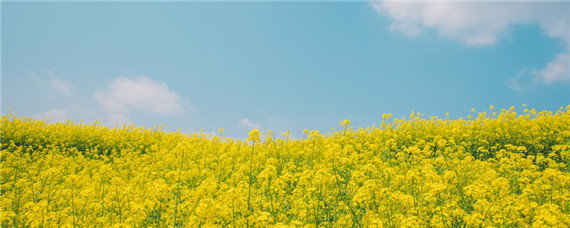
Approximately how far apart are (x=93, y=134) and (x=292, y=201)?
13.4 meters

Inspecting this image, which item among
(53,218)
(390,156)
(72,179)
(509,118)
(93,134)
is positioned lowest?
(53,218)

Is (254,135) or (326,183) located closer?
(254,135)

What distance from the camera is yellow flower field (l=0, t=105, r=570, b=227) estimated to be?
401cm

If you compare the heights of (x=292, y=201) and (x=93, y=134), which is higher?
(x=93, y=134)

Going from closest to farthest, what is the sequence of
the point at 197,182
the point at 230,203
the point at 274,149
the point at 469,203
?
the point at 230,203, the point at 469,203, the point at 197,182, the point at 274,149

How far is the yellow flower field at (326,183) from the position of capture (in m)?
4.01

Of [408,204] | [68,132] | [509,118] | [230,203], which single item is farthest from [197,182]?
[68,132]

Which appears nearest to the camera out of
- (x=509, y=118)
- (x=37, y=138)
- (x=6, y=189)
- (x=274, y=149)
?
(x=6, y=189)

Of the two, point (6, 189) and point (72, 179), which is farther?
point (6, 189)

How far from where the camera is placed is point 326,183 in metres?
4.54

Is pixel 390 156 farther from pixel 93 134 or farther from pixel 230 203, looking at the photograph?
pixel 93 134

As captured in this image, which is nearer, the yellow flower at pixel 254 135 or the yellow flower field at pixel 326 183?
the yellow flower at pixel 254 135

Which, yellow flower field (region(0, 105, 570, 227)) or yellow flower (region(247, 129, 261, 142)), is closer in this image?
yellow flower (region(247, 129, 261, 142))

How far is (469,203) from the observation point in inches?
203
